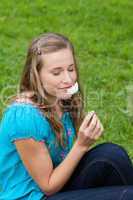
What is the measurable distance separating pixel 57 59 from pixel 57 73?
0.21 ft

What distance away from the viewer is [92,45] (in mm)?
6707

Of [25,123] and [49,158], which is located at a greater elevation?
[25,123]

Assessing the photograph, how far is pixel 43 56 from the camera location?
3047mm

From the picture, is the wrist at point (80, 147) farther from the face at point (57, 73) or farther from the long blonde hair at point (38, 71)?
the face at point (57, 73)

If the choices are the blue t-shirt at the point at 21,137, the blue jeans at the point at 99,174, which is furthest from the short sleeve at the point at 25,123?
the blue jeans at the point at 99,174

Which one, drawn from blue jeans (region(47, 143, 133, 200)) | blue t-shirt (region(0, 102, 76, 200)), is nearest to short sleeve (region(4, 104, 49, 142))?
blue t-shirt (region(0, 102, 76, 200))

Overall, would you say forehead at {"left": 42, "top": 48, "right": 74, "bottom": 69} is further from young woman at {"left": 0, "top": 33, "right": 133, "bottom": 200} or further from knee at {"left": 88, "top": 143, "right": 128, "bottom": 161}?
knee at {"left": 88, "top": 143, "right": 128, "bottom": 161}

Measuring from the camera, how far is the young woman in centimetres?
296

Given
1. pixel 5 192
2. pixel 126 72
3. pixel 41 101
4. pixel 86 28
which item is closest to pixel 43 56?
pixel 41 101

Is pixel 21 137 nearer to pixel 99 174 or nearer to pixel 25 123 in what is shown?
pixel 25 123

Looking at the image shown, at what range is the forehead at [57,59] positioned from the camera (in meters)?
3.04

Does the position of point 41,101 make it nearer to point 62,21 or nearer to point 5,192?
point 5,192

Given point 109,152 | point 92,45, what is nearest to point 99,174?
point 109,152

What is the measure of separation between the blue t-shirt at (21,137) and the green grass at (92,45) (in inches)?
61.4
